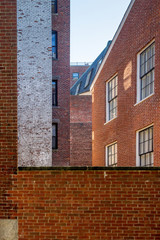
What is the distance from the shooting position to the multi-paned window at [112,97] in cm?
1439

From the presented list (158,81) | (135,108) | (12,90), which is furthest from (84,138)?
(12,90)

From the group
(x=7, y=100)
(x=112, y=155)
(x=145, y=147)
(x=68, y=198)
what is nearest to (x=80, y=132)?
(x=112, y=155)

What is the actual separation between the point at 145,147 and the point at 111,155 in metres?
4.40

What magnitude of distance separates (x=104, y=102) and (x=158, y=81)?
6.26 m

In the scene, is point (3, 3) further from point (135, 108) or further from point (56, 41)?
point (56, 41)

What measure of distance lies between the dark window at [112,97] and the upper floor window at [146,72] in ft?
9.28

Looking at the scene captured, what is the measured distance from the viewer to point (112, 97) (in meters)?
14.8

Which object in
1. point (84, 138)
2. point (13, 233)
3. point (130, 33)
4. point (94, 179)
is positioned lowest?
point (13, 233)

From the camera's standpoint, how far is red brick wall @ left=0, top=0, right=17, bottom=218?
19.8ft

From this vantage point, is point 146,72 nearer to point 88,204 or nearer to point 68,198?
point 88,204

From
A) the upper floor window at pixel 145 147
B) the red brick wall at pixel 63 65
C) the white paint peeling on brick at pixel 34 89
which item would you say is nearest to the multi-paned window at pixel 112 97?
the upper floor window at pixel 145 147

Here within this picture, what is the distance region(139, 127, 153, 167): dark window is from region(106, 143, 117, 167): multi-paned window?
3.16m

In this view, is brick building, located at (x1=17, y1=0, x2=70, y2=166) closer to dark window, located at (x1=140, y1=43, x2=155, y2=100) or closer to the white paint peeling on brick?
the white paint peeling on brick

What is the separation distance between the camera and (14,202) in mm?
6035
